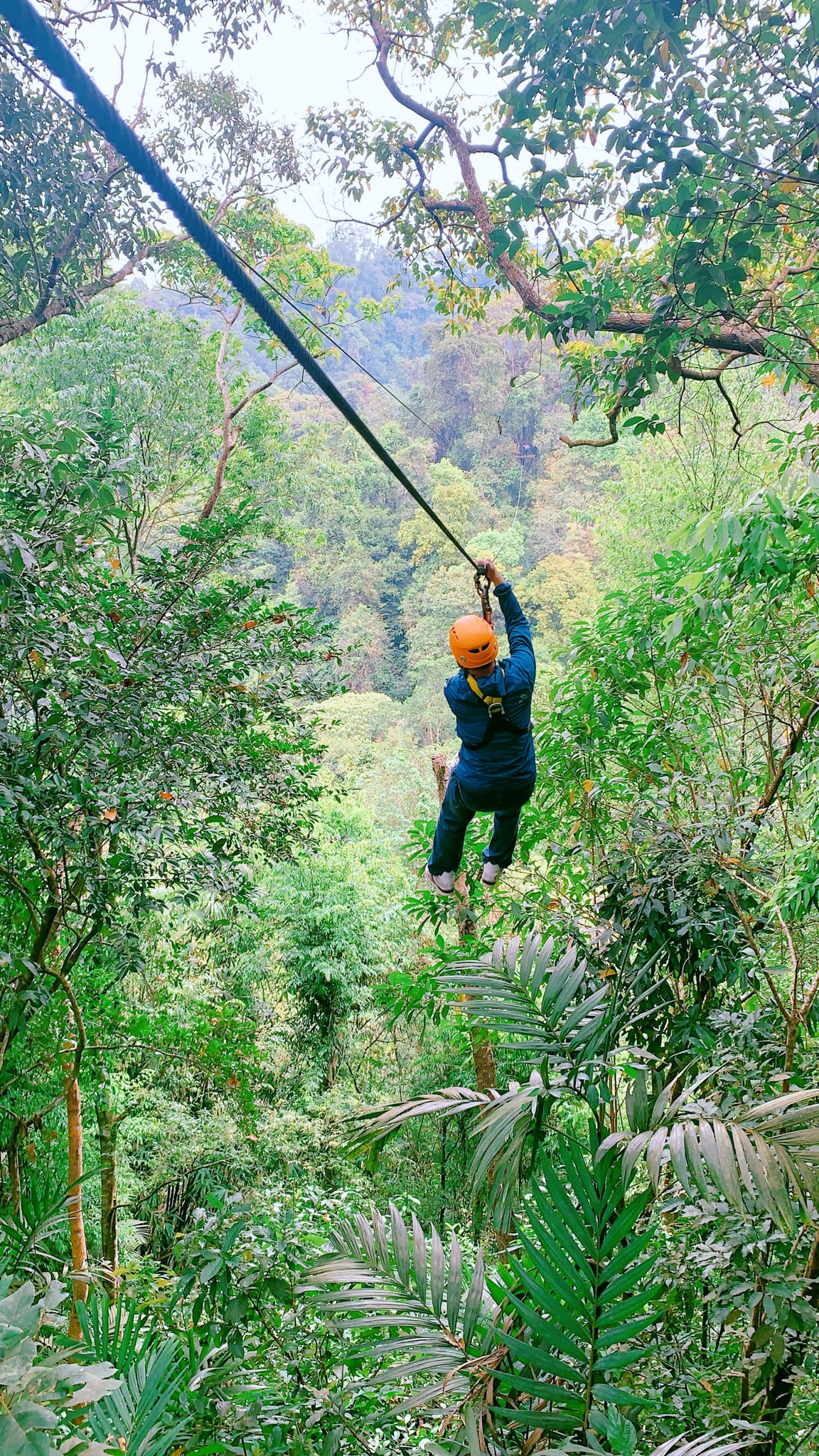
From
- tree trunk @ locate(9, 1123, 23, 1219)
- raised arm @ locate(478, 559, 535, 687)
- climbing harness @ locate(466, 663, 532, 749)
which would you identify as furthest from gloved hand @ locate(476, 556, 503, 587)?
tree trunk @ locate(9, 1123, 23, 1219)

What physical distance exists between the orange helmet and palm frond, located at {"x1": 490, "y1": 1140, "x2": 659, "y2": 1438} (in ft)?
4.24

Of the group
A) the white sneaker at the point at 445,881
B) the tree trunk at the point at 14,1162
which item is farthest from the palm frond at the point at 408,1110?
the tree trunk at the point at 14,1162

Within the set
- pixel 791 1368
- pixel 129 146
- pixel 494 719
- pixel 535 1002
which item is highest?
pixel 494 719

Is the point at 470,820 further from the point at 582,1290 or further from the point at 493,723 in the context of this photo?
the point at 582,1290

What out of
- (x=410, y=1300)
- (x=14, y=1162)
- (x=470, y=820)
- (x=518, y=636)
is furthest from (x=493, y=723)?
(x=14, y=1162)

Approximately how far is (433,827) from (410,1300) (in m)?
2.76

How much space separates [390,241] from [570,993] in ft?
11.8

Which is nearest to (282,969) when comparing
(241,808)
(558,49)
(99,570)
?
(241,808)

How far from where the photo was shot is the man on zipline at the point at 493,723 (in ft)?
7.29

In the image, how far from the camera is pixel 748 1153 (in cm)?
103

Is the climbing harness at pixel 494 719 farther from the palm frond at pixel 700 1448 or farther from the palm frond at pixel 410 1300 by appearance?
the palm frond at pixel 700 1448

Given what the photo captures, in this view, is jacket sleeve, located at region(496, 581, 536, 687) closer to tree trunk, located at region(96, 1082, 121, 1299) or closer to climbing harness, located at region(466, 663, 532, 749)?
climbing harness, located at region(466, 663, 532, 749)

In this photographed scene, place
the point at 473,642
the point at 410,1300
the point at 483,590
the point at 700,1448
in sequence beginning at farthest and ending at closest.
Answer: the point at 483,590 → the point at 473,642 → the point at 410,1300 → the point at 700,1448

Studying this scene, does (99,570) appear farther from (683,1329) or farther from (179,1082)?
(179,1082)
